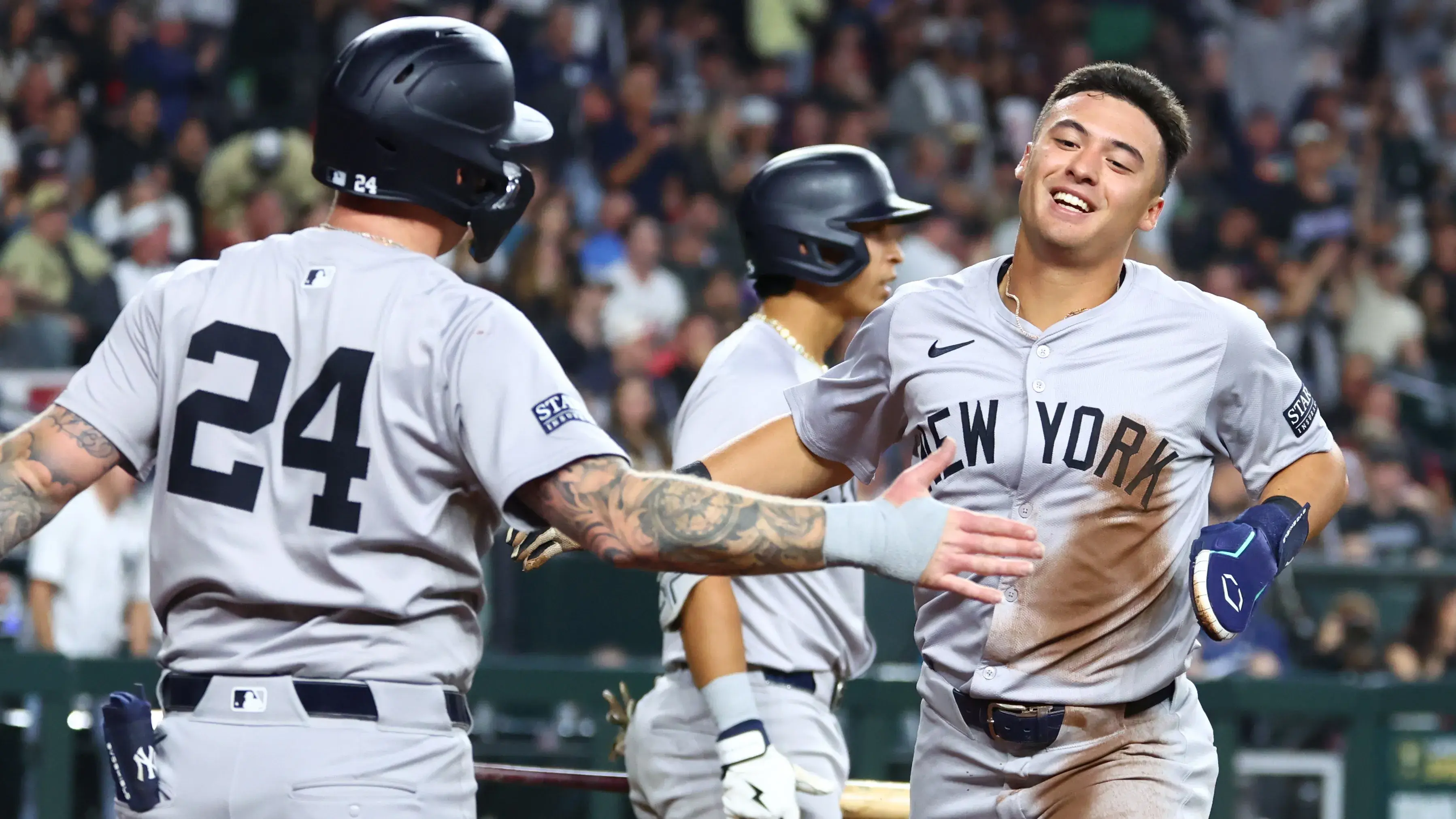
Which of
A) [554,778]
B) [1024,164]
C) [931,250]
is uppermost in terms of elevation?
[931,250]

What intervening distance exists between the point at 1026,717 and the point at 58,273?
27.3ft

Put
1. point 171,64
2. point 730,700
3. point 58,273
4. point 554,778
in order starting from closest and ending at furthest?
point 730,700
point 554,778
point 58,273
point 171,64

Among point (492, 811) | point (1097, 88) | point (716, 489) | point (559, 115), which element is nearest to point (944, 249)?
point (559, 115)

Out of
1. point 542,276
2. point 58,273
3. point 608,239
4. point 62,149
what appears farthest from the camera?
point 608,239

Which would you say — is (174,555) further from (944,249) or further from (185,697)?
(944,249)

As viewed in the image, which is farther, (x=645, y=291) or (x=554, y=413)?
(x=645, y=291)

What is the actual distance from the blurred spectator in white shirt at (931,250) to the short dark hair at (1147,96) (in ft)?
25.0

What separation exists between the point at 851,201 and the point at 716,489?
6.94ft

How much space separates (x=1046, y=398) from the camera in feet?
11.6

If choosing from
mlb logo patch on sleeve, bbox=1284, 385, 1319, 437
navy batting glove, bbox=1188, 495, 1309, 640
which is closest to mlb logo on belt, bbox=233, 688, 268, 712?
navy batting glove, bbox=1188, 495, 1309, 640

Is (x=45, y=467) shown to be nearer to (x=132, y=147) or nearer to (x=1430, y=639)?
(x=1430, y=639)

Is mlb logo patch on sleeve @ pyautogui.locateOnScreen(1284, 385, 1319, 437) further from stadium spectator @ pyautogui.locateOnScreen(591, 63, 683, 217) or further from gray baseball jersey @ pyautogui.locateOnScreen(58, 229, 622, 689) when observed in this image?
stadium spectator @ pyautogui.locateOnScreen(591, 63, 683, 217)

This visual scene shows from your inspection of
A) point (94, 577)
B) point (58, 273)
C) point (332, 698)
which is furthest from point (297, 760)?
point (58, 273)

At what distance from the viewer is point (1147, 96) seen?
3711mm
